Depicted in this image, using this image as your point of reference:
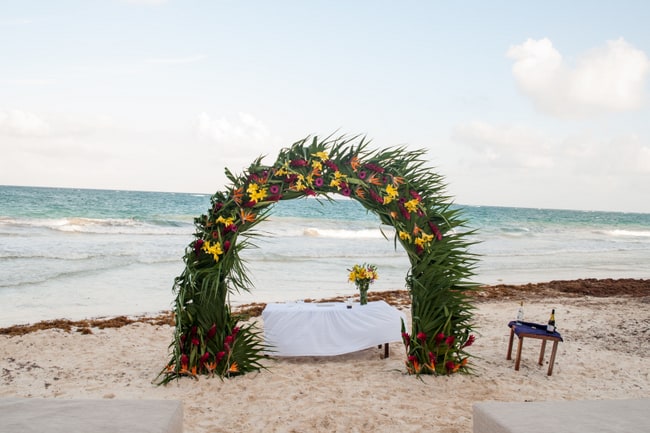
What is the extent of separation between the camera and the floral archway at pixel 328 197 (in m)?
5.49

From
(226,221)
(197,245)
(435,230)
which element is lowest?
(197,245)

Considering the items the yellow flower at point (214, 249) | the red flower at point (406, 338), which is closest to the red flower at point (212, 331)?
the yellow flower at point (214, 249)

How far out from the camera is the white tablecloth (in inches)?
241

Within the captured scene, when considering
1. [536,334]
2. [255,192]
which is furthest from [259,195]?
[536,334]

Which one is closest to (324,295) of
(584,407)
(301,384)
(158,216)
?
(301,384)

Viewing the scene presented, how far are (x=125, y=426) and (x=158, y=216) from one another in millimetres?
31006

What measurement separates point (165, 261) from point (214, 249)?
33.5ft

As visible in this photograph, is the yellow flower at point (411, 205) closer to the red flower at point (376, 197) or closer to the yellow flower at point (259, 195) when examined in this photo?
the red flower at point (376, 197)

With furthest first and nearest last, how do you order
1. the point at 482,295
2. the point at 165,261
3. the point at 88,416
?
the point at 165,261 → the point at 482,295 → the point at 88,416

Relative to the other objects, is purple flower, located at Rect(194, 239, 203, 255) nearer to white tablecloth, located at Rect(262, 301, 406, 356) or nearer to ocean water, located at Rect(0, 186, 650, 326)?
ocean water, located at Rect(0, 186, 650, 326)

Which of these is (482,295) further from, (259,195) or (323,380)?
Result: (259,195)

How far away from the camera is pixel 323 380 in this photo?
565 cm

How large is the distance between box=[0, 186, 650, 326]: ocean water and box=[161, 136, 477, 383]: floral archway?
0.53 m

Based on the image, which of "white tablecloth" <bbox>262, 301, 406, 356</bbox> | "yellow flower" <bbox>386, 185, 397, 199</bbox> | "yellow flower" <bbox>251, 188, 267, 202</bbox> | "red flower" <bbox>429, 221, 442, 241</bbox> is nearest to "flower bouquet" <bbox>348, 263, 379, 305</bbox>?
"white tablecloth" <bbox>262, 301, 406, 356</bbox>
